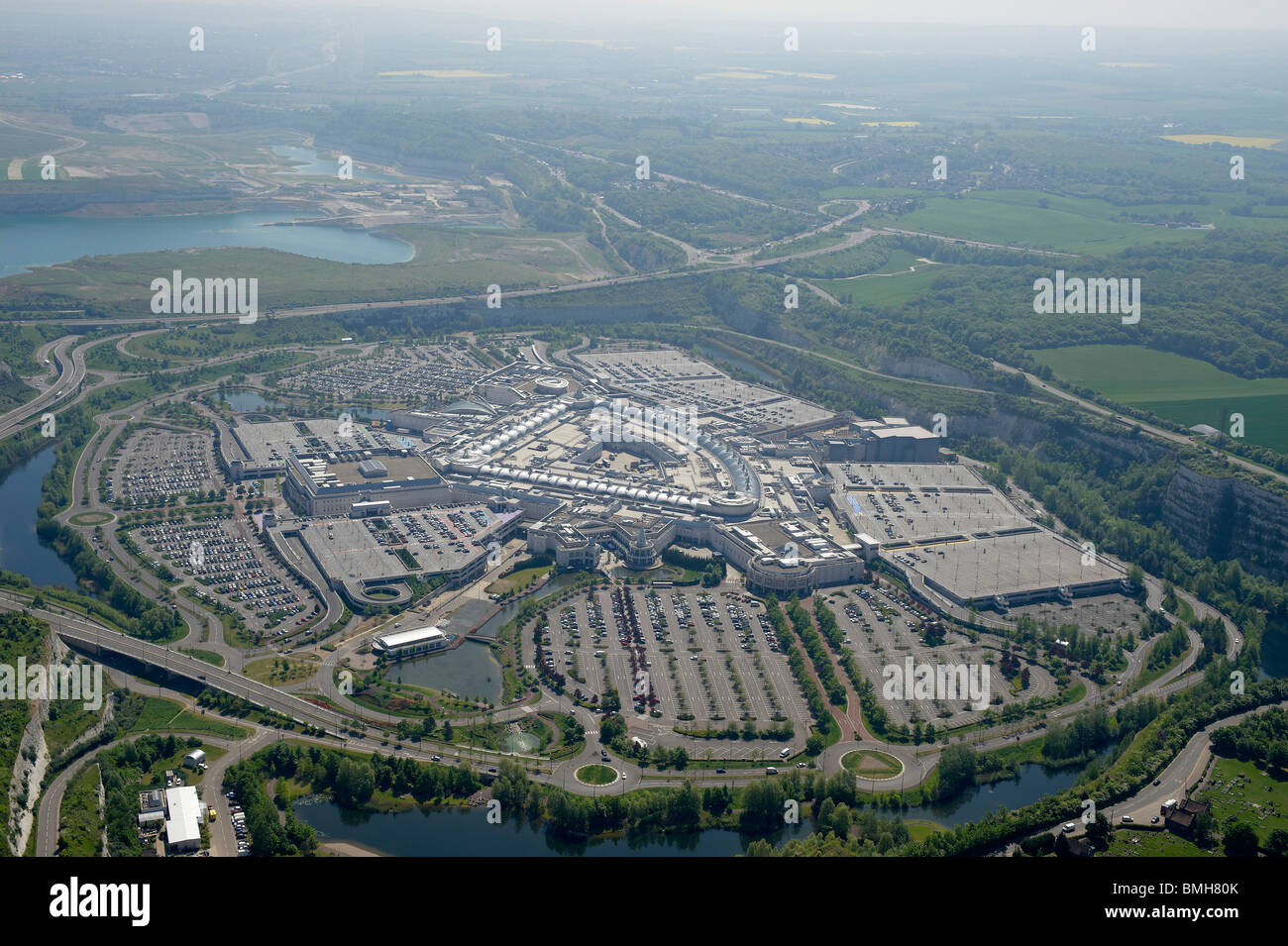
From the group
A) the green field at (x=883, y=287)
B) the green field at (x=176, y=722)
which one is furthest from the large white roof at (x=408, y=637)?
the green field at (x=883, y=287)

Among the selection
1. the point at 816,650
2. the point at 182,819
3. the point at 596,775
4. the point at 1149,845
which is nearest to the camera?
the point at 1149,845

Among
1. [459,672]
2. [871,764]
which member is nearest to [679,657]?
[459,672]

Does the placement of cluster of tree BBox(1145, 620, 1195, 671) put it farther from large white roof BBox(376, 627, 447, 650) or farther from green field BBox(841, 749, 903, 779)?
large white roof BBox(376, 627, 447, 650)

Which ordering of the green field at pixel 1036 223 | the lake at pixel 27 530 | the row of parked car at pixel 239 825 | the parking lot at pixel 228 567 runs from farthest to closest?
the green field at pixel 1036 223
the lake at pixel 27 530
the parking lot at pixel 228 567
the row of parked car at pixel 239 825

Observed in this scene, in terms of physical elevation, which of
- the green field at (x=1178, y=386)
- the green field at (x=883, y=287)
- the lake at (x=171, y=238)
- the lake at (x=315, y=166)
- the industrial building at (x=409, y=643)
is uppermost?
the lake at (x=315, y=166)

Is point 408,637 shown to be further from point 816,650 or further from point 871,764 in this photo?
point 871,764

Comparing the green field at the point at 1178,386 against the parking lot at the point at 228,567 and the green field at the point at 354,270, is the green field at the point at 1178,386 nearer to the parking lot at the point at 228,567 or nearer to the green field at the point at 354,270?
the green field at the point at 354,270
